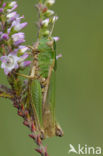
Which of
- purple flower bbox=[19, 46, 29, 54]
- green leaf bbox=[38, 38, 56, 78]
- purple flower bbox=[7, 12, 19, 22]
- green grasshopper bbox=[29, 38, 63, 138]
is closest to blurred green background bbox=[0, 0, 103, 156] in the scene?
green grasshopper bbox=[29, 38, 63, 138]

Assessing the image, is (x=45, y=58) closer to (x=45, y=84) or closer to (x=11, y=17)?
(x=45, y=84)

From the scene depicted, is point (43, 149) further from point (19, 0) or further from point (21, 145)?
point (19, 0)

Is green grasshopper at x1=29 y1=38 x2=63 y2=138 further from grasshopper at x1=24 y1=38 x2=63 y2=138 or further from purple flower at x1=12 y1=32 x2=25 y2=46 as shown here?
purple flower at x1=12 y1=32 x2=25 y2=46

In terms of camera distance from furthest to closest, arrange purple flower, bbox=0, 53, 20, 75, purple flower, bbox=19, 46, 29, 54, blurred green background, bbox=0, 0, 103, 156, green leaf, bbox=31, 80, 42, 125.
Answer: blurred green background, bbox=0, 0, 103, 156
green leaf, bbox=31, 80, 42, 125
purple flower, bbox=19, 46, 29, 54
purple flower, bbox=0, 53, 20, 75

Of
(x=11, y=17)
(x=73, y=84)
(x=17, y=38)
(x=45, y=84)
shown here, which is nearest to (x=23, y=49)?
(x=17, y=38)

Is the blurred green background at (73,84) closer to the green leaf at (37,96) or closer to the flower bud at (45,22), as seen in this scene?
the green leaf at (37,96)

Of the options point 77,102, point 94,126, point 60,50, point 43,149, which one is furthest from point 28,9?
point 43,149
